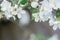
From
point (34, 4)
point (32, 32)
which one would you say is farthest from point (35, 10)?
point (32, 32)

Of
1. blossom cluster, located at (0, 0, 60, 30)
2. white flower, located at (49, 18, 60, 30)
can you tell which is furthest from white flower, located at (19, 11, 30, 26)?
white flower, located at (49, 18, 60, 30)

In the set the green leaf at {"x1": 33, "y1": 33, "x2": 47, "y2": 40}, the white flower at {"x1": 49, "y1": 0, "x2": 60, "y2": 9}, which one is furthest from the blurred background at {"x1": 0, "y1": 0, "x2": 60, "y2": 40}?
the white flower at {"x1": 49, "y1": 0, "x2": 60, "y2": 9}

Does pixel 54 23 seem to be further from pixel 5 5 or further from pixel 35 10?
pixel 5 5

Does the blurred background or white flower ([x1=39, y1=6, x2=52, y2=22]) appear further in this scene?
the blurred background

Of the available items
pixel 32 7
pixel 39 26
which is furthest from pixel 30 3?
pixel 39 26

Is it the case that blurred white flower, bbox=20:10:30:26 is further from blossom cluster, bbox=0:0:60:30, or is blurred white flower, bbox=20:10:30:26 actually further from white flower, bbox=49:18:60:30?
white flower, bbox=49:18:60:30

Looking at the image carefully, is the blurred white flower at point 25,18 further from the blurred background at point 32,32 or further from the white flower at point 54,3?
the white flower at point 54,3

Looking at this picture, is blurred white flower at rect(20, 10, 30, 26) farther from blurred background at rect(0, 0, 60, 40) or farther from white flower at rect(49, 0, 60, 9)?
white flower at rect(49, 0, 60, 9)

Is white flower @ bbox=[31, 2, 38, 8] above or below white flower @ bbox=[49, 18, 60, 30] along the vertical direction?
above

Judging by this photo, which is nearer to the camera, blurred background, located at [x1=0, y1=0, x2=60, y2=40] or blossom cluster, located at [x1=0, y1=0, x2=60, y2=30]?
blossom cluster, located at [x1=0, y1=0, x2=60, y2=30]

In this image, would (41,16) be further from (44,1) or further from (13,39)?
(13,39)

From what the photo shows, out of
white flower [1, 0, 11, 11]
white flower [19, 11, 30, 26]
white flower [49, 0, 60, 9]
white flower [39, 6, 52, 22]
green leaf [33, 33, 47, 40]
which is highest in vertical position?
white flower [49, 0, 60, 9]
